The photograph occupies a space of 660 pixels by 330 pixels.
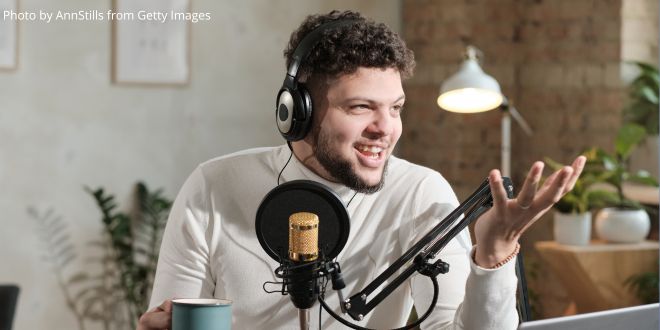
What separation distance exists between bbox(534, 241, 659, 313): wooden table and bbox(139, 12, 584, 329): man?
2108 millimetres

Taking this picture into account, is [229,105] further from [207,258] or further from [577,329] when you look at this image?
[577,329]

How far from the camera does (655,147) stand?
4.20 metres

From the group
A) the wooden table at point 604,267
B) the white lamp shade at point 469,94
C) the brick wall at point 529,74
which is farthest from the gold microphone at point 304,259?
the brick wall at point 529,74

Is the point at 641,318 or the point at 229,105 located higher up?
the point at 229,105

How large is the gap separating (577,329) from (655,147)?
3290mm

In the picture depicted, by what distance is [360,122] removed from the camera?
1.63 meters

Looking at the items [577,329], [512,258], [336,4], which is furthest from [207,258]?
[336,4]

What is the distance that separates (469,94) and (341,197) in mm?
1717

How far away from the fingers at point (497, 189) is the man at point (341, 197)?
28 cm

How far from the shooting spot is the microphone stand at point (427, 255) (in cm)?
123

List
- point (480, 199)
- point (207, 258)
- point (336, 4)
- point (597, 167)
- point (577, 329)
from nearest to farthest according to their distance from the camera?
point (577, 329), point (480, 199), point (207, 258), point (597, 167), point (336, 4)

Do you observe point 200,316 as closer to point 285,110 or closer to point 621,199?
point 285,110

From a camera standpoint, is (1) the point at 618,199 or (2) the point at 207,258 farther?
(1) the point at 618,199

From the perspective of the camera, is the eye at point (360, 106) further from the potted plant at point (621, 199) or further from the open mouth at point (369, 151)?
the potted plant at point (621, 199)
